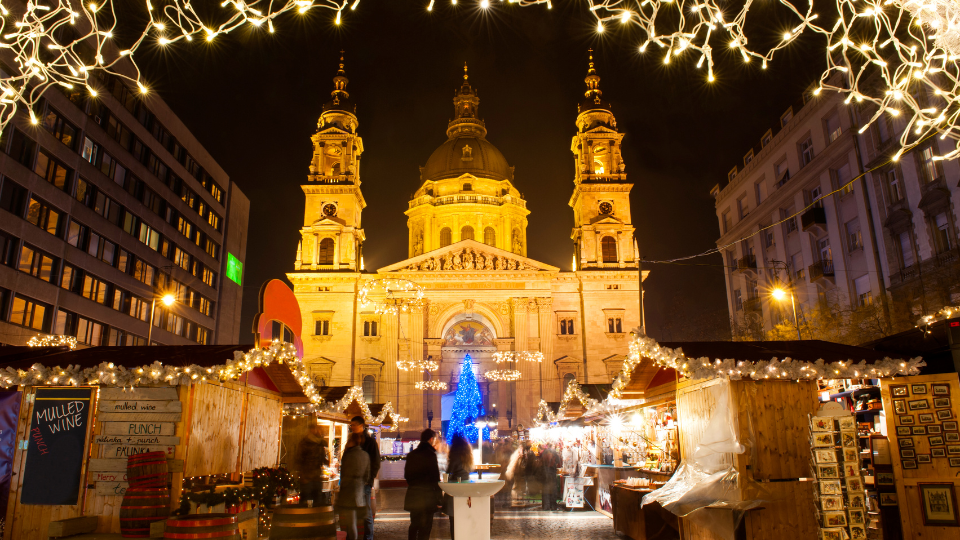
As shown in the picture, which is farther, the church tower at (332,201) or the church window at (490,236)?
the church window at (490,236)

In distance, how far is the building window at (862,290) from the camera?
1128 inches

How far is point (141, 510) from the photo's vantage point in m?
9.12

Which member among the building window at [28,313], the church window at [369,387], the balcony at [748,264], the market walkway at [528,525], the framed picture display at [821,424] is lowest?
the market walkway at [528,525]

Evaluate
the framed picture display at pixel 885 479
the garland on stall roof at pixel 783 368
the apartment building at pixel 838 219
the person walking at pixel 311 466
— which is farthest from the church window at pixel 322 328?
Answer: the framed picture display at pixel 885 479

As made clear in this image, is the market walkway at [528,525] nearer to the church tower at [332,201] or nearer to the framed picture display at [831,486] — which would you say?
the framed picture display at [831,486]

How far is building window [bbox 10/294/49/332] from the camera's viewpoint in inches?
1130

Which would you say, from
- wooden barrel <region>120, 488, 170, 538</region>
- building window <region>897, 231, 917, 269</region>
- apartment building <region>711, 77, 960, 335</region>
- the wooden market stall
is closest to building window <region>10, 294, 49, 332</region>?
the wooden market stall

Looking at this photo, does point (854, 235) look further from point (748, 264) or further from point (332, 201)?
point (332, 201)

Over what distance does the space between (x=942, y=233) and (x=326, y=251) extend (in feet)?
131

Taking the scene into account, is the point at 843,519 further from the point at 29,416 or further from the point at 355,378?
the point at 355,378

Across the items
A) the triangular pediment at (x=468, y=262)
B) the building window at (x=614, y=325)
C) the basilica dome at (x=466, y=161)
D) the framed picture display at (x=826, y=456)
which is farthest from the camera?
the basilica dome at (x=466, y=161)

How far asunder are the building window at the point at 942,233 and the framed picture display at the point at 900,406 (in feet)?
55.1

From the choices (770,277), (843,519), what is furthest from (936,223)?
(843,519)

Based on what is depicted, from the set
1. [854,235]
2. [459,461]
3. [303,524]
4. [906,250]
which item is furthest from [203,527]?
[854,235]
